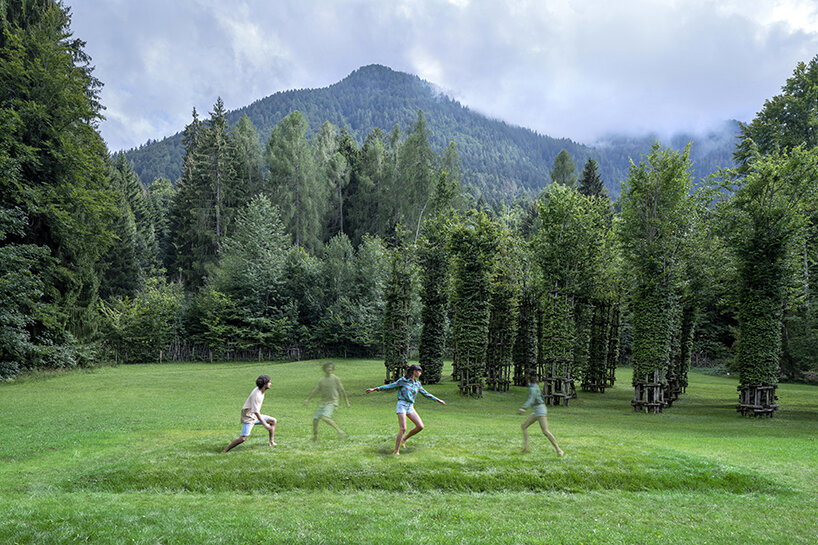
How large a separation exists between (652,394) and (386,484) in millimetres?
22750

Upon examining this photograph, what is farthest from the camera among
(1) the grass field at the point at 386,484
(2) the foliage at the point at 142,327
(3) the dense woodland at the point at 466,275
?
(2) the foliage at the point at 142,327

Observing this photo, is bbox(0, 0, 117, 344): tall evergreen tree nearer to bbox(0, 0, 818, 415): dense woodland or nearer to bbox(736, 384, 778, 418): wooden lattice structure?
bbox(0, 0, 818, 415): dense woodland

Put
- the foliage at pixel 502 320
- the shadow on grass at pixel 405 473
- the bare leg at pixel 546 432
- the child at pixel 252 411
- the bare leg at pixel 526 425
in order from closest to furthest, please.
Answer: the shadow on grass at pixel 405 473, the child at pixel 252 411, the bare leg at pixel 546 432, the bare leg at pixel 526 425, the foliage at pixel 502 320

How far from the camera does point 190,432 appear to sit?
16.8 meters

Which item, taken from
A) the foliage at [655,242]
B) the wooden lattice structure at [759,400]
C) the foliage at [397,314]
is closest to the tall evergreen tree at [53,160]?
the foliage at [397,314]

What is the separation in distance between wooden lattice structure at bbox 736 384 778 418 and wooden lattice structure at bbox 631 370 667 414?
4.10 m

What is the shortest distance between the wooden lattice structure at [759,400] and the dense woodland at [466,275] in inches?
4.6

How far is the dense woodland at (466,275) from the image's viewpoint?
2744cm

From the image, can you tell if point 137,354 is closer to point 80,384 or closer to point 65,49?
point 80,384

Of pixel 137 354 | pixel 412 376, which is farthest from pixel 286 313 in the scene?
pixel 412 376

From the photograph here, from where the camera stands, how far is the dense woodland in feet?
90.0

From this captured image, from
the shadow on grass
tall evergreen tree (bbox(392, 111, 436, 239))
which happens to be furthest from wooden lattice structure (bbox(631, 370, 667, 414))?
tall evergreen tree (bbox(392, 111, 436, 239))

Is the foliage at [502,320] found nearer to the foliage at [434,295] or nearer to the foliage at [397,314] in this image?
the foliage at [434,295]

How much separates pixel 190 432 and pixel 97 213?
101 ft
